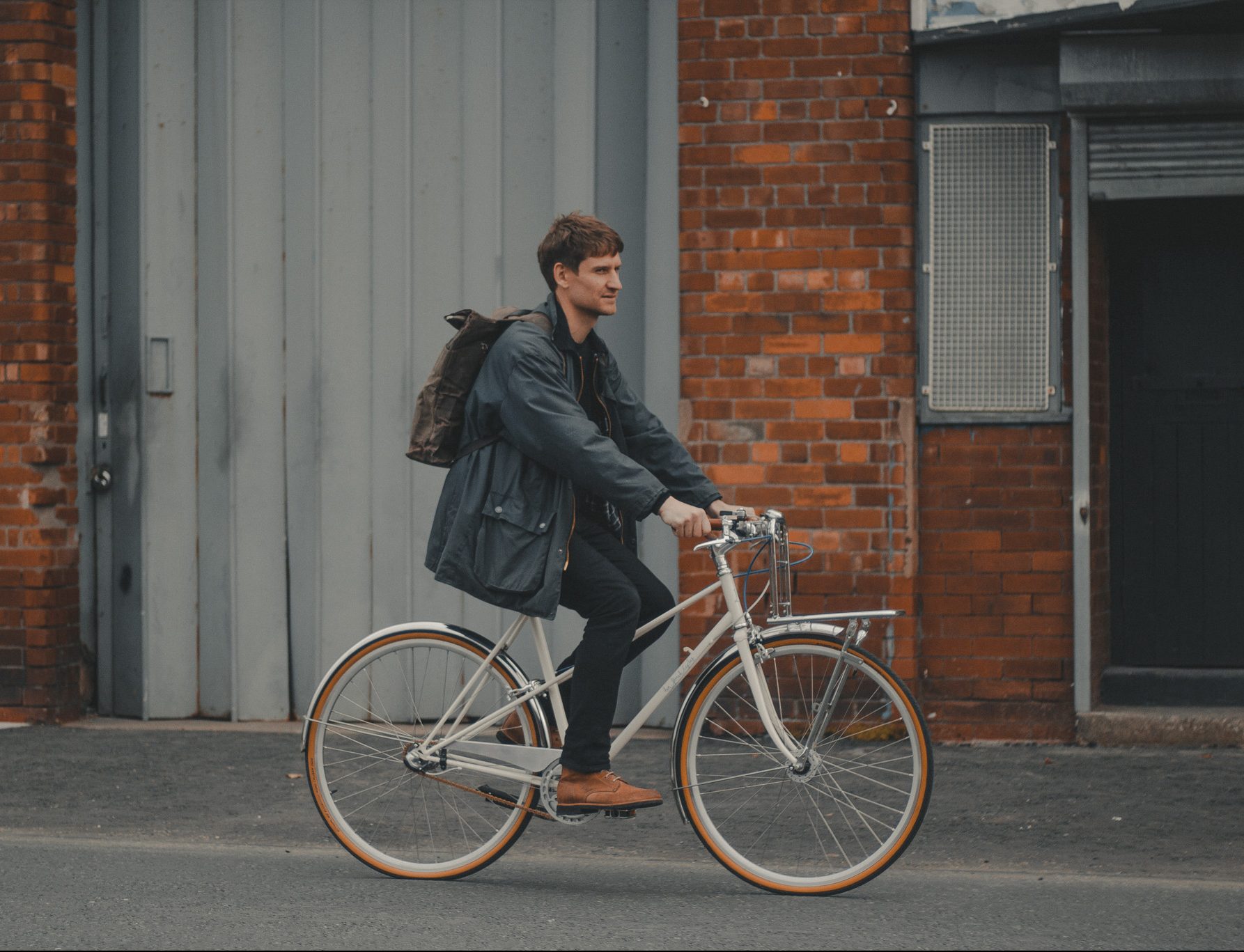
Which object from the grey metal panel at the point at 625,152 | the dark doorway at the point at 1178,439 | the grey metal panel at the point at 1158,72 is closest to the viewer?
the grey metal panel at the point at 1158,72

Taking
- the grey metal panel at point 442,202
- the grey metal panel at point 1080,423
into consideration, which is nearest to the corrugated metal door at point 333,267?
the grey metal panel at point 442,202

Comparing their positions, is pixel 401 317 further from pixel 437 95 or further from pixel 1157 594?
pixel 1157 594

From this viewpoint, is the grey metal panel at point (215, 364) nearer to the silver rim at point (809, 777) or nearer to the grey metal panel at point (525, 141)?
the grey metal panel at point (525, 141)

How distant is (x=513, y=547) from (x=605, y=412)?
0.57 m

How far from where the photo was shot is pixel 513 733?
4.85 meters

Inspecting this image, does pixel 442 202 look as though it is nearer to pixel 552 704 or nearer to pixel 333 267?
pixel 333 267

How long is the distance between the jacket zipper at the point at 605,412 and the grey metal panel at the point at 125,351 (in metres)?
3.44

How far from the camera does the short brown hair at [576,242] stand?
188 inches

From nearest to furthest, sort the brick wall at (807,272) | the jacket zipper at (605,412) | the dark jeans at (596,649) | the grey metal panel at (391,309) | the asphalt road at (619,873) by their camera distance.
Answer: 1. the asphalt road at (619,873)
2. the dark jeans at (596,649)
3. the jacket zipper at (605,412)
4. the brick wall at (807,272)
5. the grey metal panel at (391,309)

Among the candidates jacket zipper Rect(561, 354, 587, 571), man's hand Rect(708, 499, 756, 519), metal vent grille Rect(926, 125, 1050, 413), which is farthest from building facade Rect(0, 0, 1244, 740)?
jacket zipper Rect(561, 354, 587, 571)

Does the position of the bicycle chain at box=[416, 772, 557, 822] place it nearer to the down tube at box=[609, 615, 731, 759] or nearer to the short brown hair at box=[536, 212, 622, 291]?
the down tube at box=[609, 615, 731, 759]

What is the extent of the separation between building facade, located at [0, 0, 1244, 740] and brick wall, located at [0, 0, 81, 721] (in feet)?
0.05

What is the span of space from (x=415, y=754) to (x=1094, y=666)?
11.4ft

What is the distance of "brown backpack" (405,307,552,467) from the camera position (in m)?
4.79
